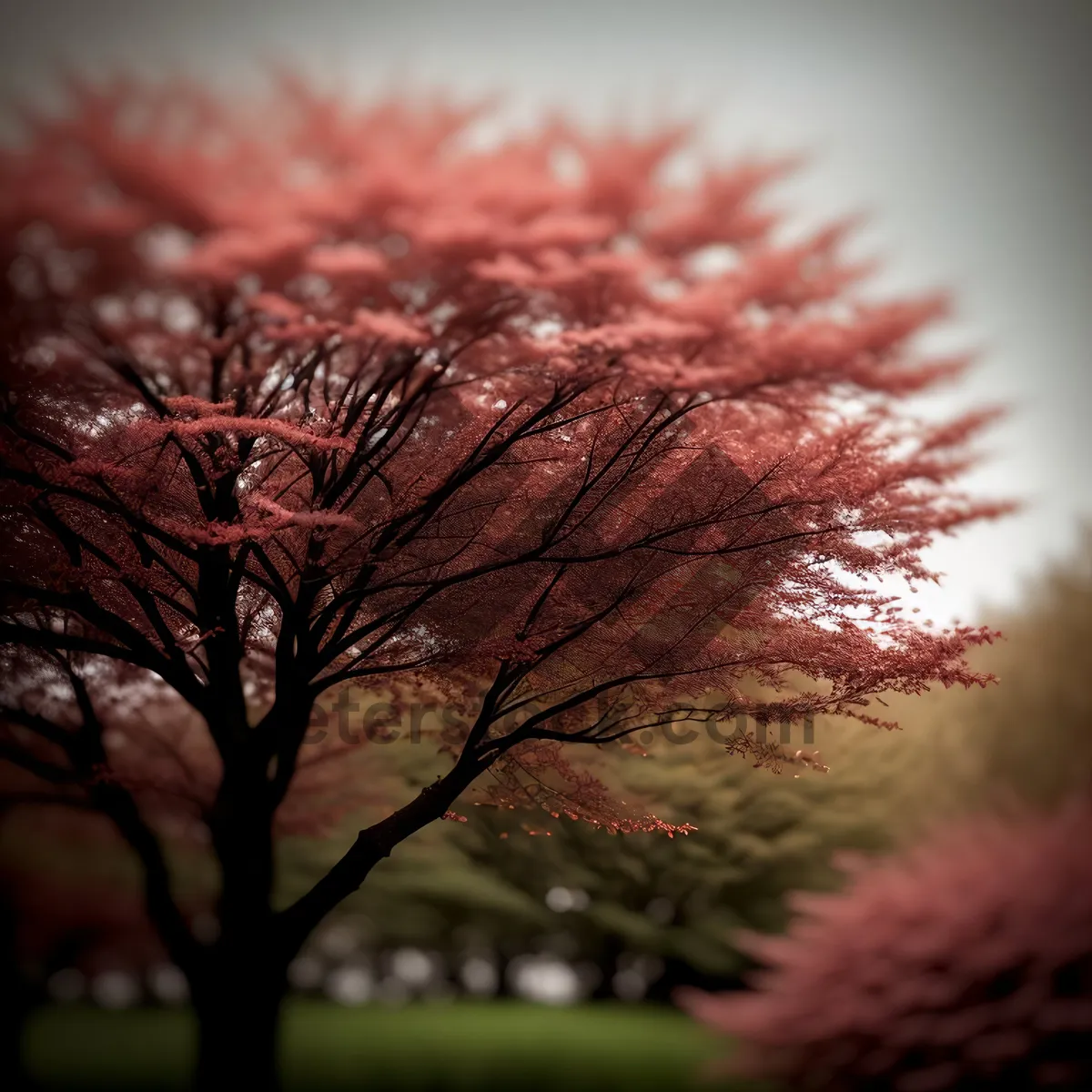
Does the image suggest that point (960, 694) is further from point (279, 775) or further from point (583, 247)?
point (583, 247)

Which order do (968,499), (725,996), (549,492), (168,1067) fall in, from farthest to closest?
1. (725,996)
2. (168,1067)
3. (549,492)
4. (968,499)

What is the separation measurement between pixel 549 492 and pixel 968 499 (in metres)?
2.49

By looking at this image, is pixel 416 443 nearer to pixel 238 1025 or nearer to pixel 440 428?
pixel 440 428

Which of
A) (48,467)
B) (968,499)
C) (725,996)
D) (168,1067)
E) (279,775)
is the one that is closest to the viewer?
(968,499)

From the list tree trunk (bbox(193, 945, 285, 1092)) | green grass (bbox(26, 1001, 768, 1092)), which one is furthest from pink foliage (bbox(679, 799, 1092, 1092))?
tree trunk (bbox(193, 945, 285, 1092))

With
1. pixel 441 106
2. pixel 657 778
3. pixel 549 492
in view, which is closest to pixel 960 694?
pixel 657 778

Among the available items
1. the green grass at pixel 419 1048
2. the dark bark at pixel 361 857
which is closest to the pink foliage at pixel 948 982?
the green grass at pixel 419 1048

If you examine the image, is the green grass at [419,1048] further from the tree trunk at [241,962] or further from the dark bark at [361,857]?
the dark bark at [361,857]

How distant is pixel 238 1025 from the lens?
5.68 meters

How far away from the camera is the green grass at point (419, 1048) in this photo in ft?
30.6

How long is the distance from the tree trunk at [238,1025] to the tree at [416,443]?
0.07 feet

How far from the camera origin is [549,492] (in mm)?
5945

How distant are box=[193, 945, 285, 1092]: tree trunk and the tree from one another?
0.8 inches

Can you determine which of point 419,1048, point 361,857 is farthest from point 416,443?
point 419,1048
